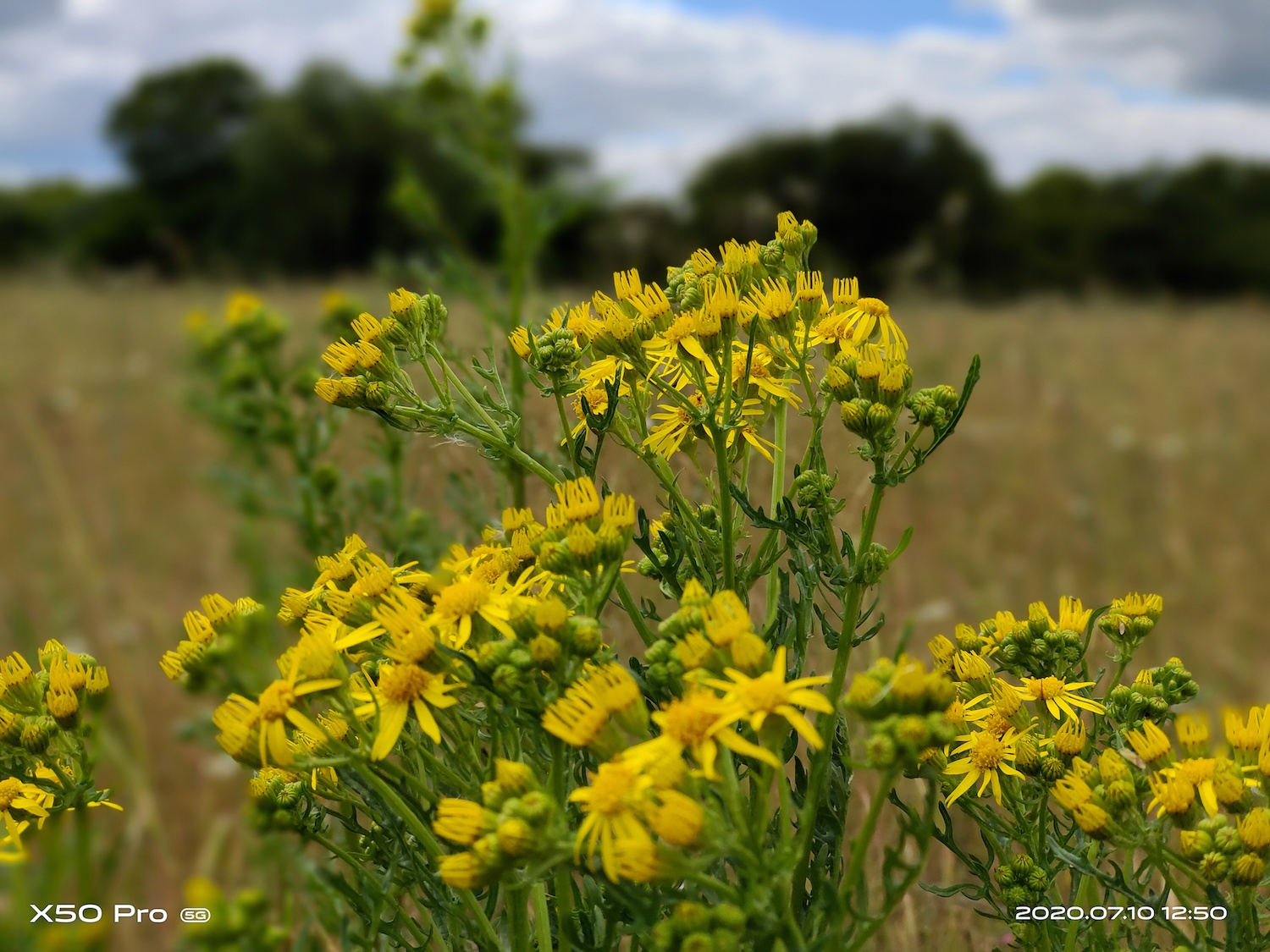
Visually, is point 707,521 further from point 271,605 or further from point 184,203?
point 184,203

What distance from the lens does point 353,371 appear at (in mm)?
1075

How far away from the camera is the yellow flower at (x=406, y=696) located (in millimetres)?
839

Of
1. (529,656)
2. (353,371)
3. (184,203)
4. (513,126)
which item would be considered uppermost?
(184,203)

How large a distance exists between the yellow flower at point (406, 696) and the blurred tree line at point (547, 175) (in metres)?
19.8

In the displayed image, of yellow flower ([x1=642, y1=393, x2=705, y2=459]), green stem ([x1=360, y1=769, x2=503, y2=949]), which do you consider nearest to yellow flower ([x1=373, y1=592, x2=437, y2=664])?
green stem ([x1=360, y1=769, x2=503, y2=949])

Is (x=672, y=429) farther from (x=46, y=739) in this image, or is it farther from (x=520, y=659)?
(x=46, y=739)

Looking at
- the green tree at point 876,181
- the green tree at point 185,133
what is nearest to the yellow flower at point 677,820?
the green tree at point 876,181

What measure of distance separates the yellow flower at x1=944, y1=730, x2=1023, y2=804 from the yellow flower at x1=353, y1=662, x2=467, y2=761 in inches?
20.1

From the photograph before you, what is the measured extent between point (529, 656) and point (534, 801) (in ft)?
0.39

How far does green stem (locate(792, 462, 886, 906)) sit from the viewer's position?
2.56ft

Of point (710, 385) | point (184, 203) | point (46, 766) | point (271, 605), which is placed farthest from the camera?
point (184, 203)

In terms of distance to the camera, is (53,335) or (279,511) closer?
(279,511)

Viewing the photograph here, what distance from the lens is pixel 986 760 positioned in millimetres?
1029

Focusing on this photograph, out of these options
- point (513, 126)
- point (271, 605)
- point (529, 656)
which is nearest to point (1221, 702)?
point (513, 126)
